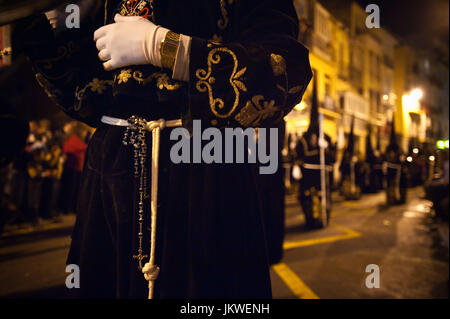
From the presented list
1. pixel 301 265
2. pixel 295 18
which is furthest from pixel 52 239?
pixel 295 18

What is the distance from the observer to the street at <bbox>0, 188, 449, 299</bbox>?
2.84m

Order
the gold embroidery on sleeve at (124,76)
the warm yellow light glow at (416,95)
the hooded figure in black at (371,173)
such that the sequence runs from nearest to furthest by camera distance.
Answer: the gold embroidery on sleeve at (124,76)
the warm yellow light glow at (416,95)
the hooded figure in black at (371,173)

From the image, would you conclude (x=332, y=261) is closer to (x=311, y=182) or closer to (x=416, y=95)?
(x=311, y=182)

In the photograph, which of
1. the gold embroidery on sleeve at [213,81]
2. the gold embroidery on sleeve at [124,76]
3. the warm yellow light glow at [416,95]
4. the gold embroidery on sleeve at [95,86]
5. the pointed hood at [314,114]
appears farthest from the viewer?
the pointed hood at [314,114]

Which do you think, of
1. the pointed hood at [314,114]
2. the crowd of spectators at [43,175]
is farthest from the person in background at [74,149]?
the pointed hood at [314,114]

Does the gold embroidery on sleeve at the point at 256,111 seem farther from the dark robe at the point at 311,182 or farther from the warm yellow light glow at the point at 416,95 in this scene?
the dark robe at the point at 311,182

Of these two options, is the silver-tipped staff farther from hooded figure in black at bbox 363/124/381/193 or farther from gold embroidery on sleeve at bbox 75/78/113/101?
hooded figure in black at bbox 363/124/381/193

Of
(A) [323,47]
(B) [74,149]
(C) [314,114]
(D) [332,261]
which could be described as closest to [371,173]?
(C) [314,114]

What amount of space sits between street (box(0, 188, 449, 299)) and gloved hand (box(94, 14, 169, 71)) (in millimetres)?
2584

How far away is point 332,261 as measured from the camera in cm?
375

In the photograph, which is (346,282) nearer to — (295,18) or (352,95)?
(295,18)

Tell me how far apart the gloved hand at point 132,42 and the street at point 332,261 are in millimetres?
2584

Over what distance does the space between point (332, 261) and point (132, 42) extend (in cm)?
374

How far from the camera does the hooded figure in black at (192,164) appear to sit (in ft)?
2.67
